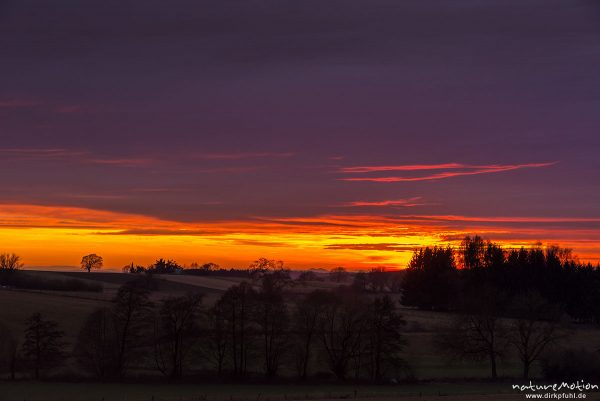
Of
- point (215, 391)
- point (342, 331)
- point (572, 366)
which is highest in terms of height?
point (342, 331)

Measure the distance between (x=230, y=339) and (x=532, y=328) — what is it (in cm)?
3180

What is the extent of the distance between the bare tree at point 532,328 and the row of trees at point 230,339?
12.3 meters

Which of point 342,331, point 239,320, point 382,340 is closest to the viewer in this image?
point 382,340

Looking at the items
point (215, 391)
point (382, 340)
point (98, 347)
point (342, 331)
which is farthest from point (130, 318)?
point (382, 340)

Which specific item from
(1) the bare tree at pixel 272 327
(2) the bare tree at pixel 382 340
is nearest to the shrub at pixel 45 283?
(1) the bare tree at pixel 272 327

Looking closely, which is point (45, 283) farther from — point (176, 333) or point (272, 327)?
point (272, 327)

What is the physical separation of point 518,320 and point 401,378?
1756 cm

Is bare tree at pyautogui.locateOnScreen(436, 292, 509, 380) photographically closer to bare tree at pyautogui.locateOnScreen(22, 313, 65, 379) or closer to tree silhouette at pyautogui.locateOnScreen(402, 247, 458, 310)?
bare tree at pyautogui.locateOnScreen(22, 313, 65, 379)

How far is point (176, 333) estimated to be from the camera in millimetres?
70188

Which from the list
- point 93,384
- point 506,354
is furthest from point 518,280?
point 93,384

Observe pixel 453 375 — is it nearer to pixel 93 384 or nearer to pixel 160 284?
pixel 93 384

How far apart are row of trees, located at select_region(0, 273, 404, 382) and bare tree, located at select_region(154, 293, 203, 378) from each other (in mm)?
99

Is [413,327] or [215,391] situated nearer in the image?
[215,391]

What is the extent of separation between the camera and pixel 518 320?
75.0 meters
